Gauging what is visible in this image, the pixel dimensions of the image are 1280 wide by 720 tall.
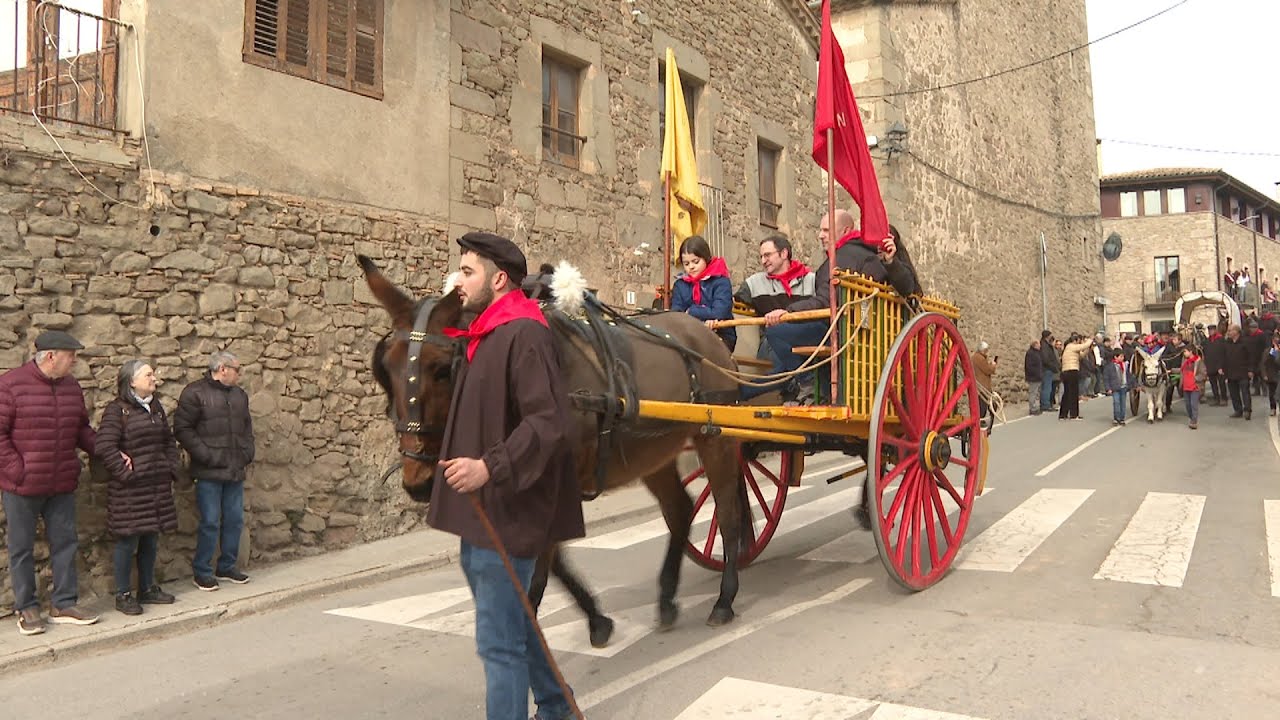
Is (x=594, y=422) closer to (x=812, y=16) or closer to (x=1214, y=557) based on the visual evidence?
(x=1214, y=557)

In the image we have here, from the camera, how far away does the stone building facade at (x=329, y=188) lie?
652 centimetres

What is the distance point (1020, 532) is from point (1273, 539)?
1744 mm

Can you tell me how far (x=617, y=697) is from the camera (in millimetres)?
3863

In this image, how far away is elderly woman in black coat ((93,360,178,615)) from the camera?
6.01 meters

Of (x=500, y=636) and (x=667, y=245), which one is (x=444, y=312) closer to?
(x=500, y=636)

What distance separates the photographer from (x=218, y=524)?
675 centimetres

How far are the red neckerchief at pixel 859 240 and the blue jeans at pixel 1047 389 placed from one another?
16.2m

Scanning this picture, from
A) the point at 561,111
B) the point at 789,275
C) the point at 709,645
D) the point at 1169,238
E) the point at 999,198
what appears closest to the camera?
the point at 709,645

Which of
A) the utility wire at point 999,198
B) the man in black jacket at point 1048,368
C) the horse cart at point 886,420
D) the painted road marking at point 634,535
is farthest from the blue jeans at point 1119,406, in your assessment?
the horse cart at point 886,420

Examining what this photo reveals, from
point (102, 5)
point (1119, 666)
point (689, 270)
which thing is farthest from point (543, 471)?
point (102, 5)

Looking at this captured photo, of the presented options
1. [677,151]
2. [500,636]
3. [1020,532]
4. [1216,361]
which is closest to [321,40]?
[677,151]

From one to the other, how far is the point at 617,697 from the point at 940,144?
63.8 ft

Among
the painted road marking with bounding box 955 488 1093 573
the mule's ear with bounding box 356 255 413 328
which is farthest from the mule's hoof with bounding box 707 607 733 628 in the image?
the mule's ear with bounding box 356 255 413 328

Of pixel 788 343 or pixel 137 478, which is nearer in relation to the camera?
pixel 788 343
